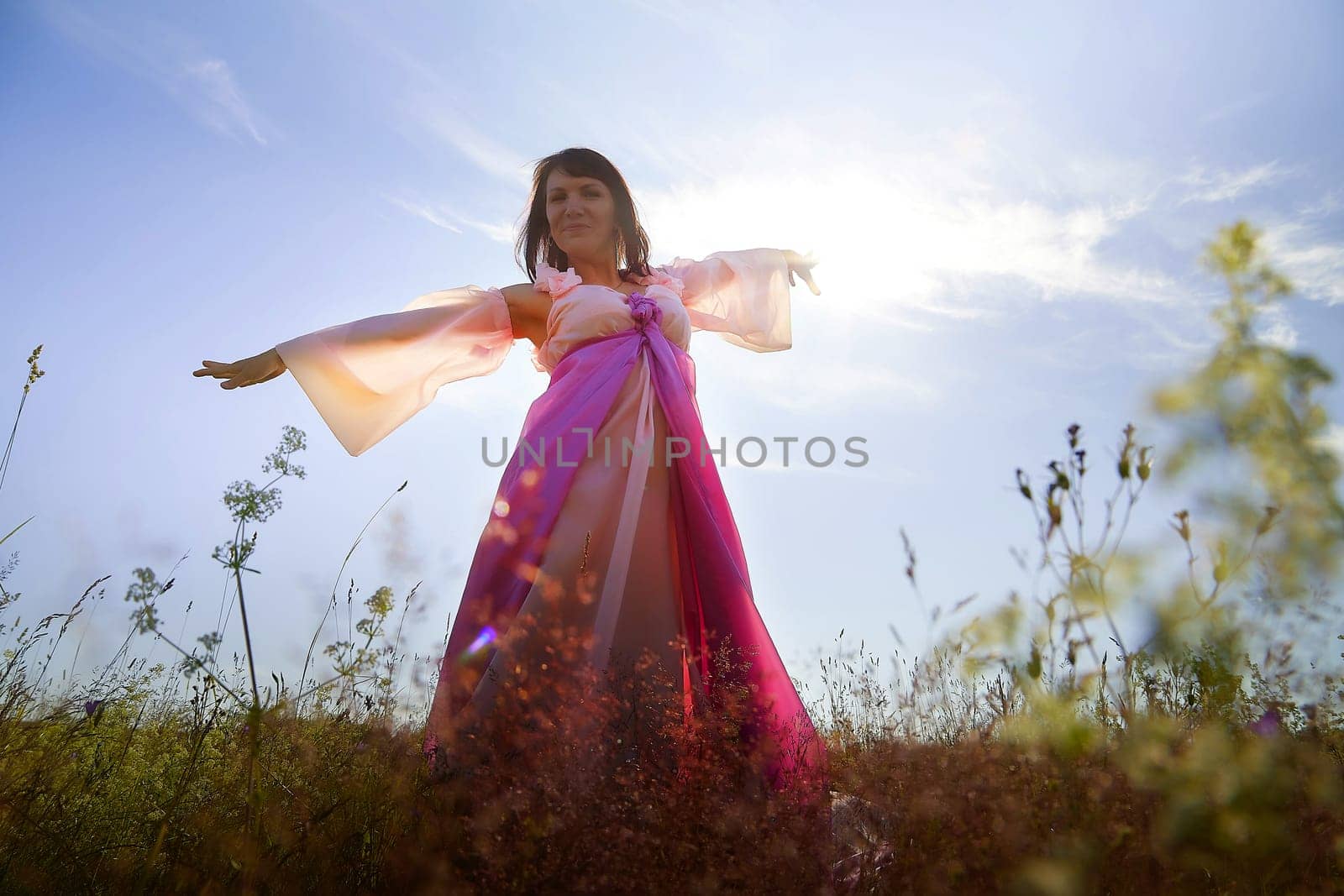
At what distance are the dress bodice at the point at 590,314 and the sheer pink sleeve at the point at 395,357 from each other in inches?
8.9

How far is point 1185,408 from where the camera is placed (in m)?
1.75

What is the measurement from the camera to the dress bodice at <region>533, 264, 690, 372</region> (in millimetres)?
3141

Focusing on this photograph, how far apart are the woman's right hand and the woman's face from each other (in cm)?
127

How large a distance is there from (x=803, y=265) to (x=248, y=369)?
8.18 ft

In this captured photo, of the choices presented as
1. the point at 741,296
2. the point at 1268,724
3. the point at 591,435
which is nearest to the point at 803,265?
the point at 741,296

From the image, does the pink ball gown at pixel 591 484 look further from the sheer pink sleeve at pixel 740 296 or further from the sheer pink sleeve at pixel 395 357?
the sheer pink sleeve at pixel 740 296

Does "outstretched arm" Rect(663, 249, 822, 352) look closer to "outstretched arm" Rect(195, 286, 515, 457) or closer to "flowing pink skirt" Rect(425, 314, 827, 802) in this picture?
"flowing pink skirt" Rect(425, 314, 827, 802)

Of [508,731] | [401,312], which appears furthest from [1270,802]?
[401,312]

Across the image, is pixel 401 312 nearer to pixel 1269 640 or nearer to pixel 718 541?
pixel 718 541

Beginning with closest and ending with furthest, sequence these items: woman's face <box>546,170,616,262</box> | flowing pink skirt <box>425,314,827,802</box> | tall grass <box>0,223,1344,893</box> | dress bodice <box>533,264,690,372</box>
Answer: tall grass <box>0,223,1344,893</box> → flowing pink skirt <box>425,314,827,802</box> → dress bodice <box>533,264,690,372</box> → woman's face <box>546,170,616,262</box>

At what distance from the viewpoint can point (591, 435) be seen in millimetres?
2826

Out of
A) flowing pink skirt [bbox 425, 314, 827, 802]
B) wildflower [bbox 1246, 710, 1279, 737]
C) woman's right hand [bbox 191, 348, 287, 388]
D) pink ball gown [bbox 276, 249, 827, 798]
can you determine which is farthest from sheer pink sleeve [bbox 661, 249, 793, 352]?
wildflower [bbox 1246, 710, 1279, 737]

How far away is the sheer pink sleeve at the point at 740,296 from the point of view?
3.81 meters

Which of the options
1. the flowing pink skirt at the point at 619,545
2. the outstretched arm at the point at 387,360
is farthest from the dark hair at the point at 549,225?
the flowing pink skirt at the point at 619,545
